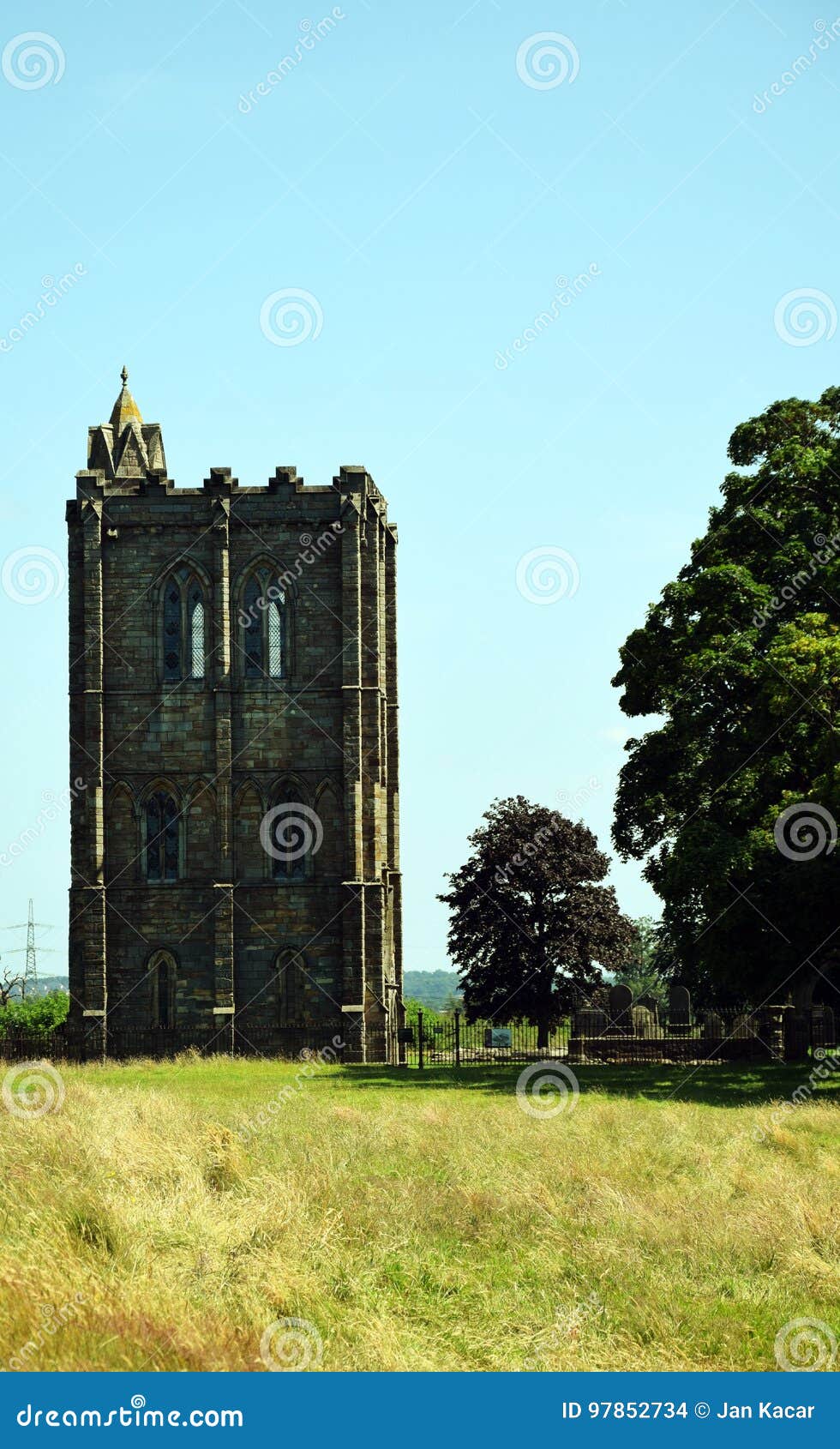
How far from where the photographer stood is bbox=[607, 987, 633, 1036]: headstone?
4606cm

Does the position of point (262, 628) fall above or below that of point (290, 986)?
above

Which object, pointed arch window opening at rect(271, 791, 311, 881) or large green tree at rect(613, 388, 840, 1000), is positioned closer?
large green tree at rect(613, 388, 840, 1000)

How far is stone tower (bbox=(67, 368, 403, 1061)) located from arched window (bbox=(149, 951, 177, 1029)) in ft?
0.20

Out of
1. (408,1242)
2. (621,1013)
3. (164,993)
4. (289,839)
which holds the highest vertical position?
(289,839)

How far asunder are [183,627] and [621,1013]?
1666 cm

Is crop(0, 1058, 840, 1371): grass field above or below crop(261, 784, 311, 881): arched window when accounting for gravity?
below

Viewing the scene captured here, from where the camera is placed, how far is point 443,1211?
16266mm

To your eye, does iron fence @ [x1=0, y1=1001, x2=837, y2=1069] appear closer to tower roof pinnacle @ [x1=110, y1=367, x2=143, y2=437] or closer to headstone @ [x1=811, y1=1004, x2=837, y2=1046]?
headstone @ [x1=811, y1=1004, x2=837, y2=1046]

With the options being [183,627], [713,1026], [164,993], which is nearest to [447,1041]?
[164,993]

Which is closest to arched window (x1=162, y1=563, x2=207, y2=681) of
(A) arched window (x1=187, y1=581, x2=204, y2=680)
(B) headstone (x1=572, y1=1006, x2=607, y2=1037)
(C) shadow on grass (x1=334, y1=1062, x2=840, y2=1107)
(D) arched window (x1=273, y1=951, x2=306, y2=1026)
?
(A) arched window (x1=187, y1=581, x2=204, y2=680)

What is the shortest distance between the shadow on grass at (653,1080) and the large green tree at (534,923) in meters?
18.9

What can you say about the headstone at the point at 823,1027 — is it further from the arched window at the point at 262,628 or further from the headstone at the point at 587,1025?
the arched window at the point at 262,628

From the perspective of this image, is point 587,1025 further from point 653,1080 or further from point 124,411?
point 124,411

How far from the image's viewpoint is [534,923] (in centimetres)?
6216
